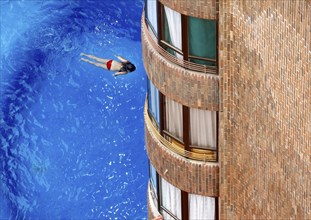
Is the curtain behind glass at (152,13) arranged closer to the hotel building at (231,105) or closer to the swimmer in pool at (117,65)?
the hotel building at (231,105)

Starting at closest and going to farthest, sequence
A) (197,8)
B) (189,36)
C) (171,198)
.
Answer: (197,8), (189,36), (171,198)

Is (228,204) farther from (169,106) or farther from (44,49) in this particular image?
(44,49)

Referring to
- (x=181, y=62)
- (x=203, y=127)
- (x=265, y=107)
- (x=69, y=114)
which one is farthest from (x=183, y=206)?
(x=69, y=114)

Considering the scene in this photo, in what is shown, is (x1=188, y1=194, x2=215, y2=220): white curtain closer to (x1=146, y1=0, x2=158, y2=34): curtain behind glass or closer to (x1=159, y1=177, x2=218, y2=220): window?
(x1=159, y1=177, x2=218, y2=220): window

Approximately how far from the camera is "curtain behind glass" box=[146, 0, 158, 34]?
31.8 meters

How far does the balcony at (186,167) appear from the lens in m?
32.2

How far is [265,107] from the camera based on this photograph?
30.2 meters

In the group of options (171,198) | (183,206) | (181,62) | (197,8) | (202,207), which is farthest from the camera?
(171,198)

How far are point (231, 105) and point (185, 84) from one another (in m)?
1.23

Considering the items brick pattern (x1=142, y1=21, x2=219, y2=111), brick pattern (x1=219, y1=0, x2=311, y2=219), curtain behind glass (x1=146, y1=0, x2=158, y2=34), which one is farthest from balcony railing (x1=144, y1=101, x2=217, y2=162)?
curtain behind glass (x1=146, y1=0, x2=158, y2=34)

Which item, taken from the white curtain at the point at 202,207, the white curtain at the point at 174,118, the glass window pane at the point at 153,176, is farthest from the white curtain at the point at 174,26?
the glass window pane at the point at 153,176

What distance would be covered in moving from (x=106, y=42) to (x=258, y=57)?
29.1 m

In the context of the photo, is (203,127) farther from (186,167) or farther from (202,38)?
(202,38)

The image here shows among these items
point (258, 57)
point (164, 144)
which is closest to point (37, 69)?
point (164, 144)
